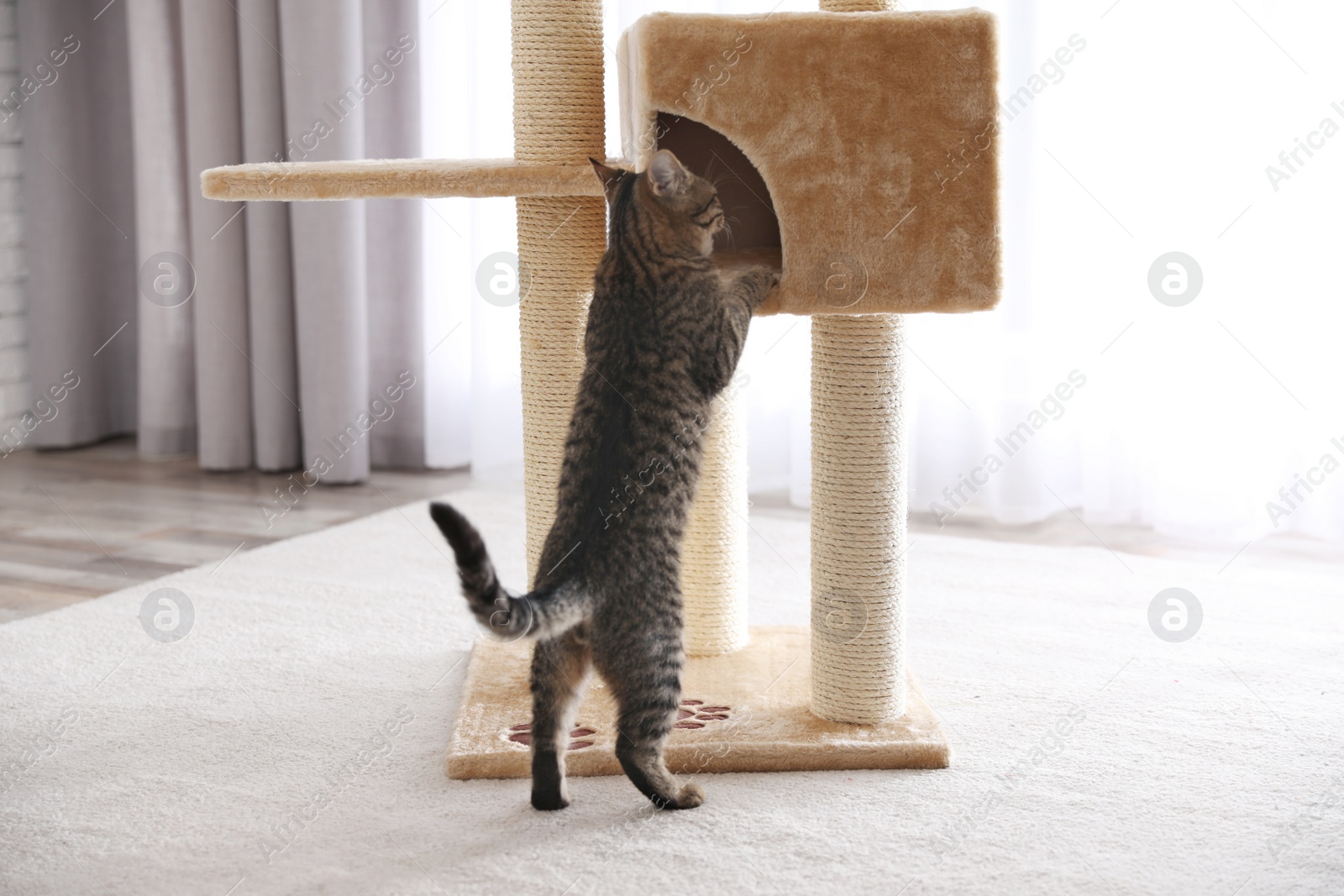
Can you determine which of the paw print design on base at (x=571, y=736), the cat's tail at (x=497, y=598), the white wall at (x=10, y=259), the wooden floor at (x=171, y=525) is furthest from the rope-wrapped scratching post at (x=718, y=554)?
the white wall at (x=10, y=259)

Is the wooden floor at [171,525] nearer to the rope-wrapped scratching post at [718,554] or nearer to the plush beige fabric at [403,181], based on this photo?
the rope-wrapped scratching post at [718,554]

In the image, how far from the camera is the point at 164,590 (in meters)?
2.43

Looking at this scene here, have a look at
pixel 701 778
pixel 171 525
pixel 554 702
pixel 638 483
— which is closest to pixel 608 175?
pixel 638 483

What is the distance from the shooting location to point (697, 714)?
174cm

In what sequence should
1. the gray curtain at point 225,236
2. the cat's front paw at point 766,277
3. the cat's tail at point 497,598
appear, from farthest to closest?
the gray curtain at point 225,236 < the cat's front paw at point 766,277 < the cat's tail at point 497,598

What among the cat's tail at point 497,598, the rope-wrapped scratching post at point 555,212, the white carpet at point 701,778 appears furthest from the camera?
the rope-wrapped scratching post at point 555,212

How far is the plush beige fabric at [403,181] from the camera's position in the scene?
174 cm

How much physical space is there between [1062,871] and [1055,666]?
2.25 ft

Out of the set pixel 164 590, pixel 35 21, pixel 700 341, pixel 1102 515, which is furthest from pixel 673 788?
pixel 35 21

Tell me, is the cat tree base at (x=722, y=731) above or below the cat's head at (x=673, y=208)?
below

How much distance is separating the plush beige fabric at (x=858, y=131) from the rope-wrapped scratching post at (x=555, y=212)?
0.91 feet

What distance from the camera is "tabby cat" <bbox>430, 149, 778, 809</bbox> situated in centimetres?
145

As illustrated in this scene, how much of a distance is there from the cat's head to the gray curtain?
74.6 inches

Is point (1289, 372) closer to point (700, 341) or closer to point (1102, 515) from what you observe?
point (1102, 515)
